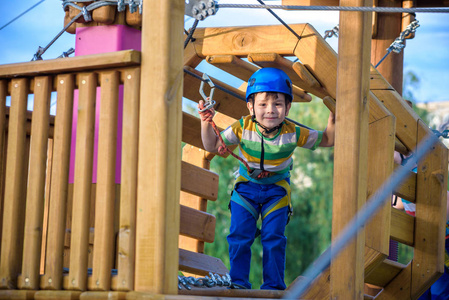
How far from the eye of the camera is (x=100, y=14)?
3.83 metres

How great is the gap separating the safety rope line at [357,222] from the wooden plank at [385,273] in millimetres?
572

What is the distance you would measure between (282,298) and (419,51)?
26.4 m

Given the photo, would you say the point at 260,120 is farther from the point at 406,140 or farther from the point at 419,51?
the point at 419,51

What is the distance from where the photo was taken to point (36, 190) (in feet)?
9.39

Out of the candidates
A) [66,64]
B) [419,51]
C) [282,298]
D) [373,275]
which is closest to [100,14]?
[66,64]

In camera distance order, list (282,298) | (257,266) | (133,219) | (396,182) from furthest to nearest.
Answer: (257,266) → (396,182) → (282,298) → (133,219)

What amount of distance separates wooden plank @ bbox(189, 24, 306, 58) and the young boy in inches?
7.4

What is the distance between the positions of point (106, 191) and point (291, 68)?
6.06 ft

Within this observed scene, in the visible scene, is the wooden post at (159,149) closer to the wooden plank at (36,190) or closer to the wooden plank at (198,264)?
the wooden plank at (36,190)

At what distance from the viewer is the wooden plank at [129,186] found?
8.60 ft

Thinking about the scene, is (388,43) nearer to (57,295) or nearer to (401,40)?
(401,40)

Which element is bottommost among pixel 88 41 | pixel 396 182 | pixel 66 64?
pixel 396 182

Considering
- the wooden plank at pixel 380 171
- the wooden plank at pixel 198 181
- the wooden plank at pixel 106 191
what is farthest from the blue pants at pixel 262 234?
the wooden plank at pixel 106 191

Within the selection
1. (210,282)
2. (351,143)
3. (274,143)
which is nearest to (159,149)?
(351,143)
